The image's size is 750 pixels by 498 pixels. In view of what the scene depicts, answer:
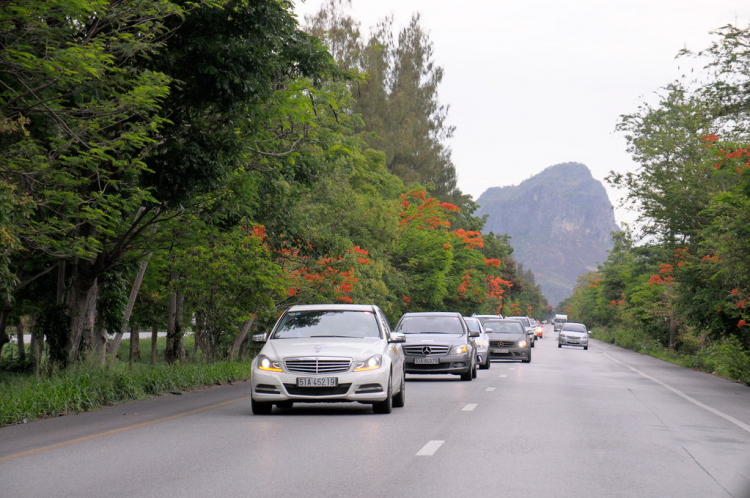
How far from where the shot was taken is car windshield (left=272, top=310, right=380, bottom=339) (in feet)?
47.5

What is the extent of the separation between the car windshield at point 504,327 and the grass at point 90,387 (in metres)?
16.7

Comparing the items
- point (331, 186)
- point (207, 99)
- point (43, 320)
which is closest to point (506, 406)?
point (207, 99)

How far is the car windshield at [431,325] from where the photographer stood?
24094 mm

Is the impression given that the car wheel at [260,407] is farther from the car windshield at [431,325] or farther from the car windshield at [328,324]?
the car windshield at [431,325]

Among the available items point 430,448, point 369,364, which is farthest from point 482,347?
point 430,448

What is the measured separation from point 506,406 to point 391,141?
47.4 m

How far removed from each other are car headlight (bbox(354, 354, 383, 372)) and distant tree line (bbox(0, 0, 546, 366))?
4.51 meters

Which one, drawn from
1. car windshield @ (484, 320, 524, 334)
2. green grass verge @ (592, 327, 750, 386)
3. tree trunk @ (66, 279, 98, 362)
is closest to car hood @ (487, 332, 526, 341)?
car windshield @ (484, 320, 524, 334)

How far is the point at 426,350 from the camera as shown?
75.5ft

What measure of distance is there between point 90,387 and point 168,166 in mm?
3871

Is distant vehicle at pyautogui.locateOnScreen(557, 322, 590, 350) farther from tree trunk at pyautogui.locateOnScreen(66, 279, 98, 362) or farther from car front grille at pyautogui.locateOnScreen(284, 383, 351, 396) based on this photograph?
car front grille at pyautogui.locateOnScreen(284, 383, 351, 396)

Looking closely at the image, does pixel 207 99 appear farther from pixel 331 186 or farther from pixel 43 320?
pixel 331 186

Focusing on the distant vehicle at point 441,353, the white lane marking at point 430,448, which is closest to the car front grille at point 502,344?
the distant vehicle at point 441,353

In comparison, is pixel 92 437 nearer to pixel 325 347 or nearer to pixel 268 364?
pixel 268 364
